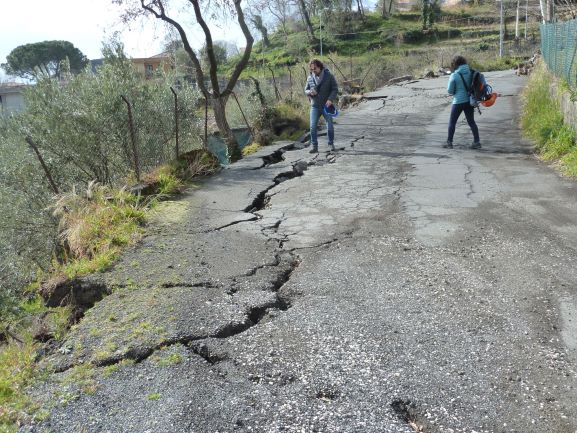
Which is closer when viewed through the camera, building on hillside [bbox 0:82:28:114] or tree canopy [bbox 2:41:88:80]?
building on hillside [bbox 0:82:28:114]

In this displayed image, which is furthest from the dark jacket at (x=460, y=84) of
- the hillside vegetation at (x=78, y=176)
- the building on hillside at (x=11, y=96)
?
the building on hillside at (x=11, y=96)

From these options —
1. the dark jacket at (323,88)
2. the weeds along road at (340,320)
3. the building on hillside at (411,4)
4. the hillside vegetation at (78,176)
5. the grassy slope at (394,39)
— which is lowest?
the weeds along road at (340,320)

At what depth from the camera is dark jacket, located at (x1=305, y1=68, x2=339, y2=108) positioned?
9.18m

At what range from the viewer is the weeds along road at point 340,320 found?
261 cm

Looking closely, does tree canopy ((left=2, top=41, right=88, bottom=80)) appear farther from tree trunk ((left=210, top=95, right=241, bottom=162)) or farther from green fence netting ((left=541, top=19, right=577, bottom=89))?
green fence netting ((left=541, top=19, right=577, bottom=89))

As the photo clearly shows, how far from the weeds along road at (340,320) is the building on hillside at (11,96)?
598 centimetres

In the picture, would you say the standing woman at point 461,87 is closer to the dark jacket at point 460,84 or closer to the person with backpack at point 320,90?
the dark jacket at point 460,84

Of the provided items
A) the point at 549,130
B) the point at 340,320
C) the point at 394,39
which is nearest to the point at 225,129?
A: the point at 549,130

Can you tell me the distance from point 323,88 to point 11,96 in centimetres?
3127

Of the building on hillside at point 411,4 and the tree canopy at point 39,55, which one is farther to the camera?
the building on hillside at point 411,4

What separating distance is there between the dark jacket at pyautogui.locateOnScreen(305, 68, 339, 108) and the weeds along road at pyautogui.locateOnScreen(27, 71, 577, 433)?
3.08 m

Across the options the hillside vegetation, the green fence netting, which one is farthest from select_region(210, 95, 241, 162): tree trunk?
the green fence netting

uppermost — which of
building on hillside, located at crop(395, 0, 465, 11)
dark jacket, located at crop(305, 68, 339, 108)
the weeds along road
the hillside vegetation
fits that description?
building on hillside, located at crop(395, 0, 465, 11)

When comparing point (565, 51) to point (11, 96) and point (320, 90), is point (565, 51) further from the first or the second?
point (11, 96)
